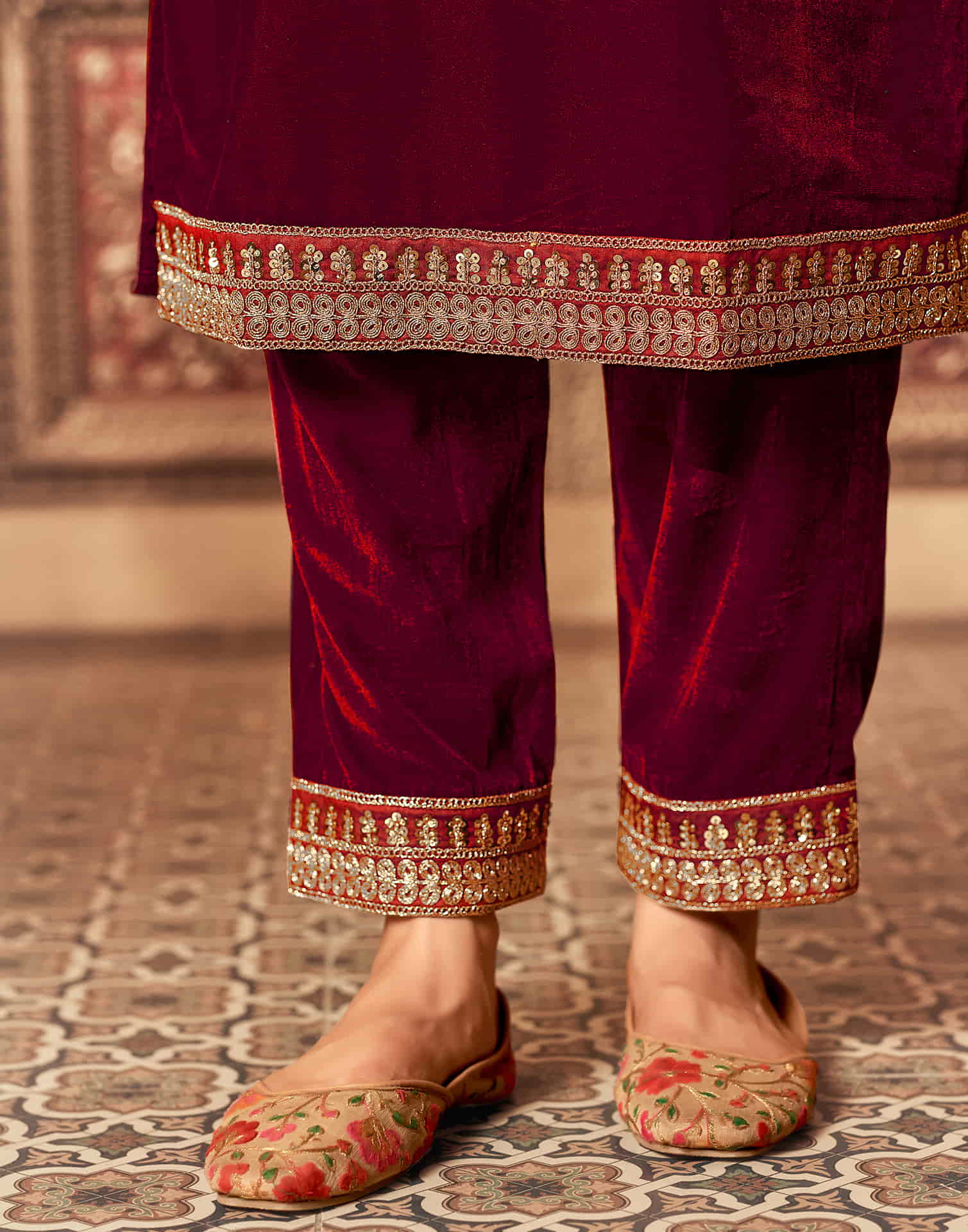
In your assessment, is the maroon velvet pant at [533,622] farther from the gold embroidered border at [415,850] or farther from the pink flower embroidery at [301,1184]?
A: the pink flower embroidery at [301,1184]

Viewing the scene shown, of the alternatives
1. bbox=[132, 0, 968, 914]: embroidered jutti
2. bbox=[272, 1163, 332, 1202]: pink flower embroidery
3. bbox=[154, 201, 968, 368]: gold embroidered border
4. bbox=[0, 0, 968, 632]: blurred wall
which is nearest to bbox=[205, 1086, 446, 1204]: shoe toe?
bbox=[272, 1163, 332, 1202]: pink flower embroidery

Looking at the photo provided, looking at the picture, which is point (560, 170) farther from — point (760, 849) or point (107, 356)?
point (107, 356)

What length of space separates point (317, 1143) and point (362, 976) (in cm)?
33

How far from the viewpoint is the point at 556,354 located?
0.77 metres

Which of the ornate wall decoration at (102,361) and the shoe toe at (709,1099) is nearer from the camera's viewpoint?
the shoe toe at (709,1099)

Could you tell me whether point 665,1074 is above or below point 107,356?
below

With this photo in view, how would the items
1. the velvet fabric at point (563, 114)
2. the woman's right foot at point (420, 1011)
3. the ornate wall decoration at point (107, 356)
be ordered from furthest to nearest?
the ornate wall decoration at point (107, 356) → the woman's right foot at point (420, 1011) → the velvet fabric at point (563, 114)

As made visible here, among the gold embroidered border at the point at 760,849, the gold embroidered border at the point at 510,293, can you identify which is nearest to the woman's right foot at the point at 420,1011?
the gold embroidered border at the point at 760,849

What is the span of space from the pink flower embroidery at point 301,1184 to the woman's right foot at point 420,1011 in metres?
0.06

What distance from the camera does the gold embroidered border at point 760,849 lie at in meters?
0.86

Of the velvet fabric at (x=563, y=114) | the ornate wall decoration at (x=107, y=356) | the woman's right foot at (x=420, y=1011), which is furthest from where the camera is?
the ornate wall decoration at (x=107, y=356)

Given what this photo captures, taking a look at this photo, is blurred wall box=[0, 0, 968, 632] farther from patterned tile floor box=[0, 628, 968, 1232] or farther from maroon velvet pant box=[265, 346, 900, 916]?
maroon velvet pant box=[265, 346, 900, 916]

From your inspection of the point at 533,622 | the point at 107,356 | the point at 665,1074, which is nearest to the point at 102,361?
the point at 107,356

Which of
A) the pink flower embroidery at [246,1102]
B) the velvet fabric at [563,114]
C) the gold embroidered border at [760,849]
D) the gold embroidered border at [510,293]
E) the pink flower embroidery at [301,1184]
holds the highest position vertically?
the velvet fabric at [563,114]
